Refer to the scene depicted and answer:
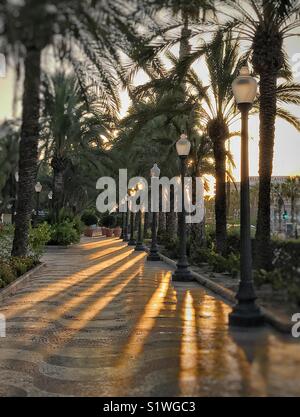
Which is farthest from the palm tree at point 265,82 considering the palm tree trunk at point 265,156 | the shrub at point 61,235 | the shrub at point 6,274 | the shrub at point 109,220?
the shrub at point 109,220

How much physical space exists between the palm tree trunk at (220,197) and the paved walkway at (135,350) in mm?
6212

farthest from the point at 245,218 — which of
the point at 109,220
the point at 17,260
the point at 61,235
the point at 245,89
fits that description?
the point at 109,220

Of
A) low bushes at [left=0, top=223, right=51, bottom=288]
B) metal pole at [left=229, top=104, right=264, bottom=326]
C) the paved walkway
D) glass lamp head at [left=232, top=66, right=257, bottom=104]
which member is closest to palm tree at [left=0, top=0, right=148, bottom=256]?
the paved walkway

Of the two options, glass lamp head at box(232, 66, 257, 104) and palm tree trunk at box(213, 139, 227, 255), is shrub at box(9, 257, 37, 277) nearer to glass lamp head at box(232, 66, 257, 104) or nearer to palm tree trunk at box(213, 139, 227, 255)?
palm tree trunk at box(213, 139, 227, 255)

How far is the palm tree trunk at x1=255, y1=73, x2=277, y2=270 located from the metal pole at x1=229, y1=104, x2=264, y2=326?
15.4 feet

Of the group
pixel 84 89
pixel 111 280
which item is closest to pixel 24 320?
pixel 84 89

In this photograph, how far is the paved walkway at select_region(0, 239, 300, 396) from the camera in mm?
4879

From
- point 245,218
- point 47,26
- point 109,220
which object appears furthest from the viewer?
point 109,220

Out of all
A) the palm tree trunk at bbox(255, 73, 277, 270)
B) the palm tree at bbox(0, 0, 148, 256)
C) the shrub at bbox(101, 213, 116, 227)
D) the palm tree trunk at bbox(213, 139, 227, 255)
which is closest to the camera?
the palm tree at bbox(0, 0, 148, 256)

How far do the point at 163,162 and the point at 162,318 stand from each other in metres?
20.2

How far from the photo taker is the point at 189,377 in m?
5.05

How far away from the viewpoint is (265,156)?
12984 mm

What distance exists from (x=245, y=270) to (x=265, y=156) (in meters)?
5.53

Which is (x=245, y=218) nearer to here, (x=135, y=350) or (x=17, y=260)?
(x=135, y=350)
